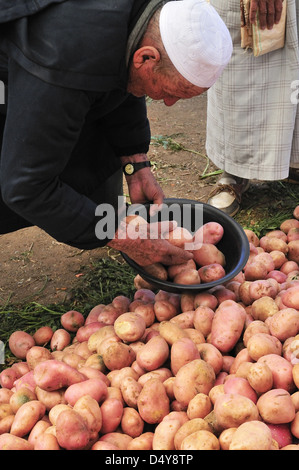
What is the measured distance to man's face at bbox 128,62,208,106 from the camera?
163 centimetres

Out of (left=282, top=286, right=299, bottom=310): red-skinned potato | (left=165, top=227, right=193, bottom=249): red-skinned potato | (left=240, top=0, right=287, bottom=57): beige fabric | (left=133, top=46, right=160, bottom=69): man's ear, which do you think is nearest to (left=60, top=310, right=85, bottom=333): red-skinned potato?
(left=165, top=227, right=193, bottom=249): red-skinned potato

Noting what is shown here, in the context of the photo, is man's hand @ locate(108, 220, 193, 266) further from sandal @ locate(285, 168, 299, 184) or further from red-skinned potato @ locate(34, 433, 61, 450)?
sandal @ locate(285, 168, 299, 184)

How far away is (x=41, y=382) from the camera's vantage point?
1.63 meters

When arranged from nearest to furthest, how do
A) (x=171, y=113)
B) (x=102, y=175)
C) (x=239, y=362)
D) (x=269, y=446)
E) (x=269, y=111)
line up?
(x=269, y=446) < (x=239, y=362) < (x=102, y=175) < (x=269, y=111) < (x=171, y=113)

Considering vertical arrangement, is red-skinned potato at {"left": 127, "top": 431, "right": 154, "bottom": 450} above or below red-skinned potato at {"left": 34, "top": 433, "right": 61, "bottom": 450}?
below

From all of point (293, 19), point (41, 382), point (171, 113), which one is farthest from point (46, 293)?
point (171, 113)

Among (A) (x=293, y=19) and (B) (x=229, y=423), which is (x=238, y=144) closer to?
(A) (x=293, y=19)

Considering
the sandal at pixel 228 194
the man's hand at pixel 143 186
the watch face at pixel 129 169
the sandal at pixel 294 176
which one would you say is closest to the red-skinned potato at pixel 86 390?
the man's hand at pixel 143 186

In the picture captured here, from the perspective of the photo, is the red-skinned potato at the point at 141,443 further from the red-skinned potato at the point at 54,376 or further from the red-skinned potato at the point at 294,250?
the red-skinned potato at the point at 294,250

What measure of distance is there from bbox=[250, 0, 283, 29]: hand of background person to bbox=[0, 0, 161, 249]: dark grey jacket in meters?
1.10

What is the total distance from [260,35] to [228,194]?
98cm

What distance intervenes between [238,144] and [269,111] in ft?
0.88

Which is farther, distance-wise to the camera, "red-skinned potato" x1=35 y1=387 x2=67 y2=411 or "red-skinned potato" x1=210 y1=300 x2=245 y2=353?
"red-skinned potato" x1=210 y1=300 x2=245 y2=353

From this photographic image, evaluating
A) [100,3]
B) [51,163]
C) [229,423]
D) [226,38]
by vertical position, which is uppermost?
[100,3]
